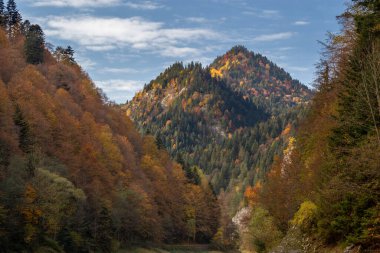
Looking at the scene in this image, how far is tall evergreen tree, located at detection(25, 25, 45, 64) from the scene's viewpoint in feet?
449

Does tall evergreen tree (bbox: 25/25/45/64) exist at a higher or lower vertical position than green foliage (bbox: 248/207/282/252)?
higher

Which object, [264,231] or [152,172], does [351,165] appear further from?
[152,172]

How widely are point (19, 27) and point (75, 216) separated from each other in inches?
4141

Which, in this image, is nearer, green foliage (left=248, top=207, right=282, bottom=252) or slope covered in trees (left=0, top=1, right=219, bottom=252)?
green foliage (left=248, top=207, right=282, bottom=252)

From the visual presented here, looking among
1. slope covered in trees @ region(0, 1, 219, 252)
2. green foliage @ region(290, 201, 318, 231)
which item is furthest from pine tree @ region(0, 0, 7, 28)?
green foliage @ region(290, 201, 318, 231)

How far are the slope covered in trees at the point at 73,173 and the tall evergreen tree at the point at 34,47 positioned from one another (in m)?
0.30

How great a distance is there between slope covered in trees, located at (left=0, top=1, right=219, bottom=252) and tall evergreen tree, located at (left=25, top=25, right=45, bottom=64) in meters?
0.30

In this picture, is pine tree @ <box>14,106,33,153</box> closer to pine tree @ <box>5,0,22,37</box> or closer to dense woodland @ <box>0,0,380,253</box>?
dense woodland @ <box>0,0,380,253</box>

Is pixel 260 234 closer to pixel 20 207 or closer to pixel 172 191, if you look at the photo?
pixel 20 207

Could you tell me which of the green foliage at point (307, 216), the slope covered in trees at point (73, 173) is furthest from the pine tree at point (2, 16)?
the green foliage at point (307, 216)

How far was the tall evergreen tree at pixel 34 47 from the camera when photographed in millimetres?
136875

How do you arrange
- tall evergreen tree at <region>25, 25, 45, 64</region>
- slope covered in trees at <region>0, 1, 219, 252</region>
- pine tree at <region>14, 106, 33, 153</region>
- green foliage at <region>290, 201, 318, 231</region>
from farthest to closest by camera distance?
tall evergreen tree at <region>25, 25, 45, 64</region>
pine tree at <region>14, 106, 33, 153</region>
slope covered in trees at <region>0, 1, 219, 252</region>
green foliage at <region>290, 201, 318, 231</region>

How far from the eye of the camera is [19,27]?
157125 millimetres

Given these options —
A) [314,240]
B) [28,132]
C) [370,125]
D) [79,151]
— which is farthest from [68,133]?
[370,125]
